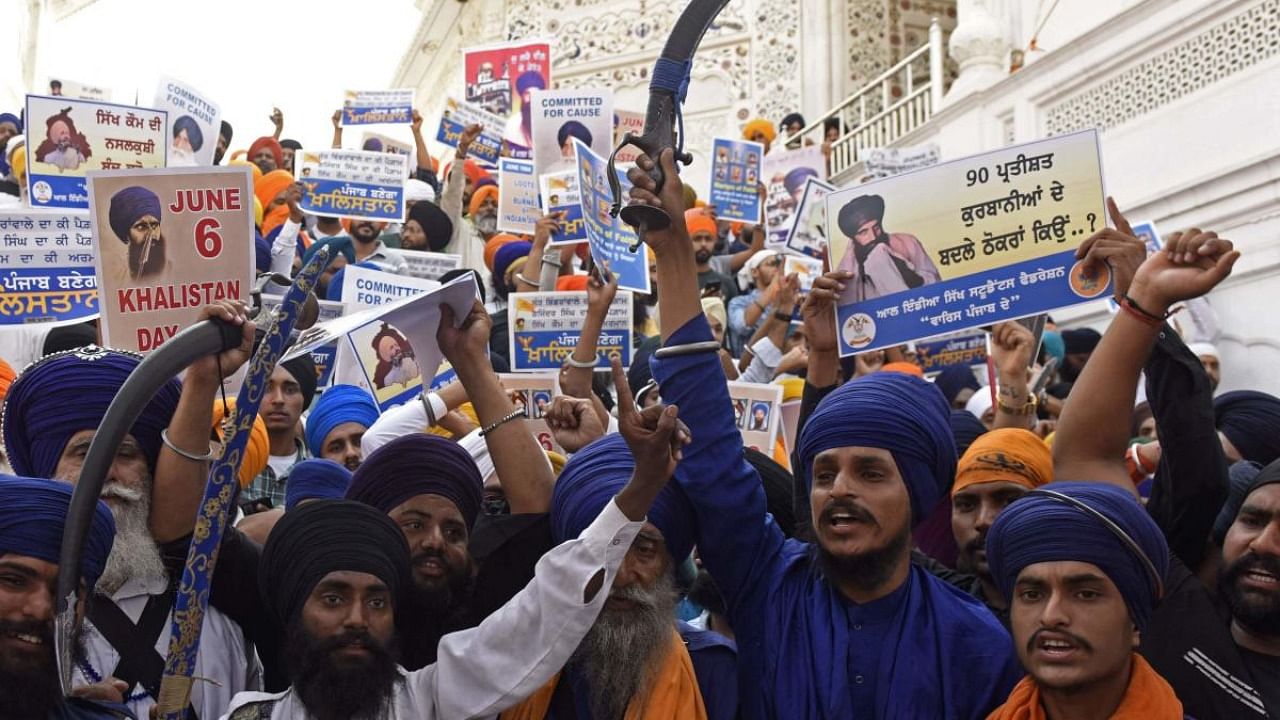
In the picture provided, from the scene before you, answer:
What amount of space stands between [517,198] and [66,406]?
18.3ft

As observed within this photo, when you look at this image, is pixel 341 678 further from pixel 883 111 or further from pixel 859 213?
pixel 883 111

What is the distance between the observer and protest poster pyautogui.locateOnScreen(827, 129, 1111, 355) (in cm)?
418

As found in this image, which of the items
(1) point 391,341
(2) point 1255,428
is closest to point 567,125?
(1) point 391,341

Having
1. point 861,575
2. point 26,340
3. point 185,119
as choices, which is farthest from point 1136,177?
point 861,575

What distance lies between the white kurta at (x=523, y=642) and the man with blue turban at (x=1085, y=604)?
2.38ft

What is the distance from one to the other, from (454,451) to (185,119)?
5.11 meters

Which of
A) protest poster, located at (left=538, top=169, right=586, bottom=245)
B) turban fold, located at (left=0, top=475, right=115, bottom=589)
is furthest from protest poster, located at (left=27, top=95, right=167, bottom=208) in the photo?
turban fold, located at (left=0, top=475, right=115, bottom=589)

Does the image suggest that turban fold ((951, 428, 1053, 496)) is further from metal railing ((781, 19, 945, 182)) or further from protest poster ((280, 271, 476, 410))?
metal railing ((781, 19, 945, 182))

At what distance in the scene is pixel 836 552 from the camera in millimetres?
2914

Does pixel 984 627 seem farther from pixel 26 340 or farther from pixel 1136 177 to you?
pixel 1136 177

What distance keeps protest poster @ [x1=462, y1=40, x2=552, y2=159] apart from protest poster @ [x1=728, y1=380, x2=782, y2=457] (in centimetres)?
662

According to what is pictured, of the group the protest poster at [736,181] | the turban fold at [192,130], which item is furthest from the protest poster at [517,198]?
the turban fold at [192,130]

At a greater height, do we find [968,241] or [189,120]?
[189,120]

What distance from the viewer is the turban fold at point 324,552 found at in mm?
2996
